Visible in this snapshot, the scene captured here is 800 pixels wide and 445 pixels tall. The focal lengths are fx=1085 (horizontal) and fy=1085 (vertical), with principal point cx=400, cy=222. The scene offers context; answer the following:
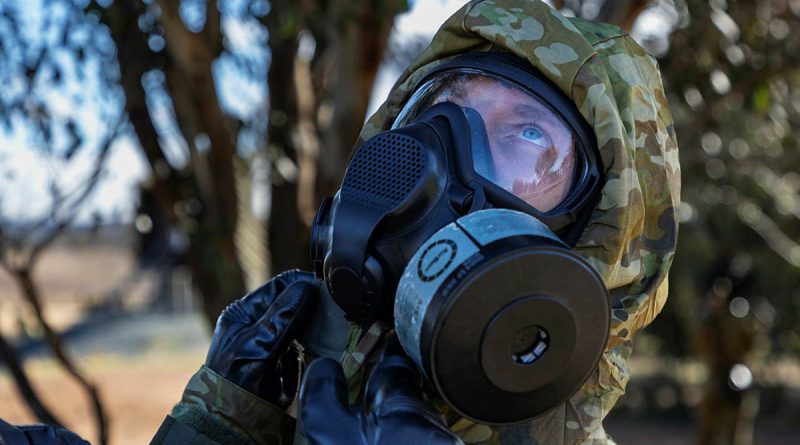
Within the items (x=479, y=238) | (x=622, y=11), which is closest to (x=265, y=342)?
(x=479, y=238)

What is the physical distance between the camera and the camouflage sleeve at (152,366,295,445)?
1783 mm

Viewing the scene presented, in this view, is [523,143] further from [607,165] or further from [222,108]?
[222,108]

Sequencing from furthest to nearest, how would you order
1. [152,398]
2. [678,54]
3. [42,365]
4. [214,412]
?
[42,365] → [152,398] → [678,54] → [214,412]

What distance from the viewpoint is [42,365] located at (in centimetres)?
1862

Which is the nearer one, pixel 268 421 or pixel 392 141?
pixel 392 141

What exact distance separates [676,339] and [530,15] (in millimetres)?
15109

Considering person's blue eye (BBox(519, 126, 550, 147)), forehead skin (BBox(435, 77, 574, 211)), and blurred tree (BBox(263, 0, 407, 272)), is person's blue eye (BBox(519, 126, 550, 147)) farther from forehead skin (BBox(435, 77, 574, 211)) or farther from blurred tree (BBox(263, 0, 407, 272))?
blurred tree (BBox(263, 0, 407, 272))

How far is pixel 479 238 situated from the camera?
4.67 feet

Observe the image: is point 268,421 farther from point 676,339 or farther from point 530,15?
point 676,339

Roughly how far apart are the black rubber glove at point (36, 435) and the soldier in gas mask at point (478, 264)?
0.25 metres

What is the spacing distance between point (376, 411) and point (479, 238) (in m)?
0.27

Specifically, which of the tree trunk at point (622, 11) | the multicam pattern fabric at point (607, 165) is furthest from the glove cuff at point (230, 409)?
the tree trunk at point (622, 11)

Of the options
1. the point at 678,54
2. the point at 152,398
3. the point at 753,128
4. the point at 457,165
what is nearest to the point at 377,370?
the point at 457,165

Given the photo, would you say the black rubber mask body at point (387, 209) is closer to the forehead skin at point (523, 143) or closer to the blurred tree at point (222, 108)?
the forehead skin at point (523, 143)
